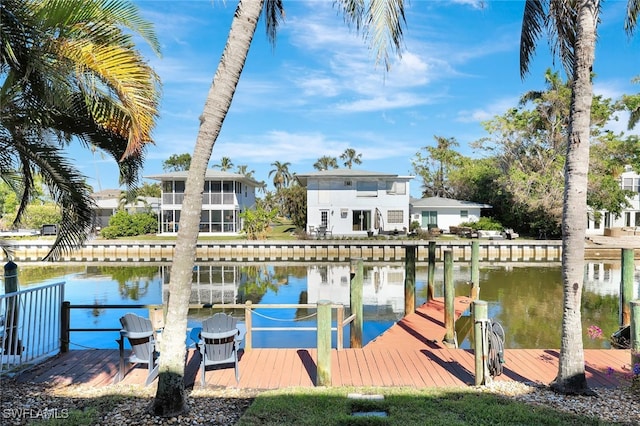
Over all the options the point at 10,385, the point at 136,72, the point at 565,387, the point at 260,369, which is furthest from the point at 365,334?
the point at 136,72

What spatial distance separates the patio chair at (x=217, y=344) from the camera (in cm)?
597

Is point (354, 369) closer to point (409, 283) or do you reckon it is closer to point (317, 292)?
point (409, 283)

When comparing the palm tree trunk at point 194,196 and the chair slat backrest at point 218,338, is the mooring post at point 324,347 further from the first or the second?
A: the palm tree trunk at point 194,196

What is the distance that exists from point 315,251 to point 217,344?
23.4 m

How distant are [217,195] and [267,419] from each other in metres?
33.5

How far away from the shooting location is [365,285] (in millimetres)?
20016

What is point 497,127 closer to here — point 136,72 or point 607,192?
point 607,192

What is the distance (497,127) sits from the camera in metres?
37.9

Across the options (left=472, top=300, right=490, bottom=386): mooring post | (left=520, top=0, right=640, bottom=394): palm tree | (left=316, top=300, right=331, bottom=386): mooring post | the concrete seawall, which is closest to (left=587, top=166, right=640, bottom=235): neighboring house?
the concrete seawall

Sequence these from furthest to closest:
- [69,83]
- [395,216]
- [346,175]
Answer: [395,216], [346,175], [69,83]

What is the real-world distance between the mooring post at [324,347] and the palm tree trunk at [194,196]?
1.96m

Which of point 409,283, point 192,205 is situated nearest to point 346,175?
point 409,283

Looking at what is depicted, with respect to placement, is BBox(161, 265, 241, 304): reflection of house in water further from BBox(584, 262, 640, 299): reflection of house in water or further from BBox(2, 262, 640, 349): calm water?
BBox(584, 262, 640, 299): reflection of house in water

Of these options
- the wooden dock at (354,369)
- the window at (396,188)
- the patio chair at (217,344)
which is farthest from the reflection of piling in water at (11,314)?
the window at (396,188)
